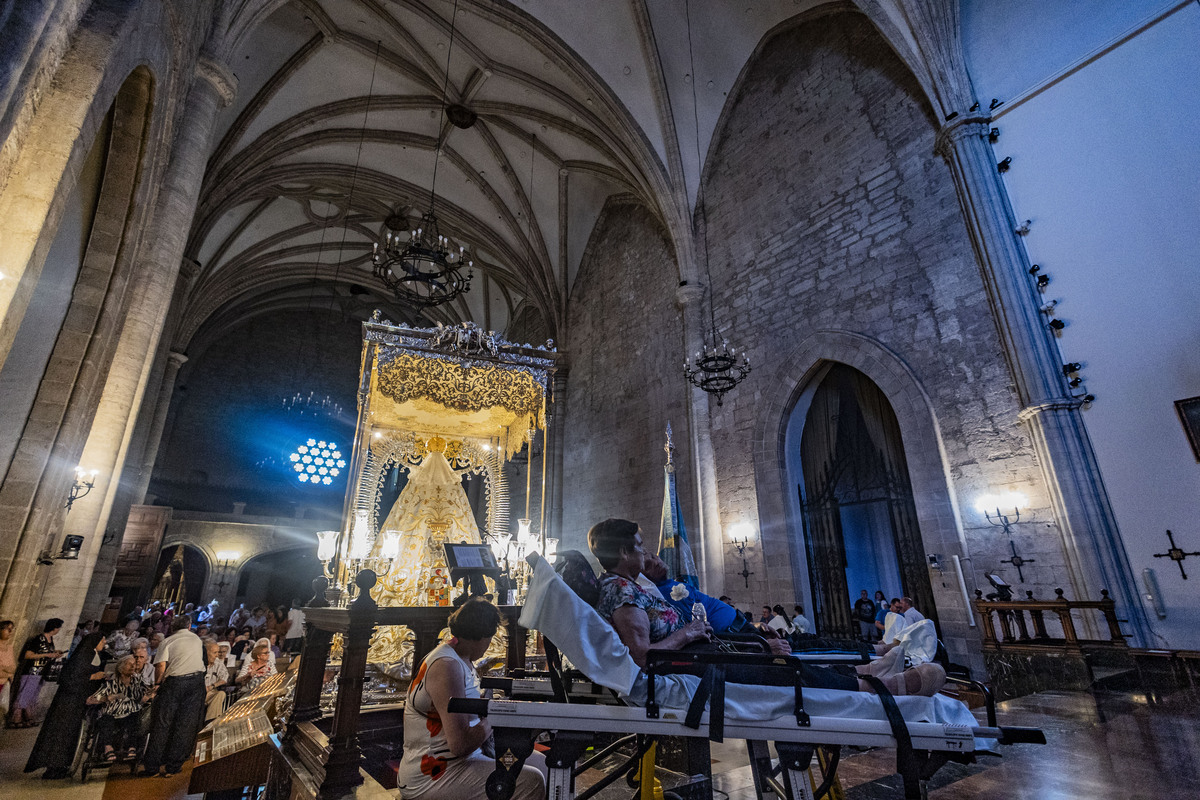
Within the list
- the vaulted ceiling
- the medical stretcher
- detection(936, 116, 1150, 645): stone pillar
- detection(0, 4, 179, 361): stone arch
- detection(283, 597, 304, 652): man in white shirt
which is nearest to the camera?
the medical stretcher

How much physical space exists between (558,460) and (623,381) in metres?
3.05

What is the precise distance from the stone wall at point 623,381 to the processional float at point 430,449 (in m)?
3.42

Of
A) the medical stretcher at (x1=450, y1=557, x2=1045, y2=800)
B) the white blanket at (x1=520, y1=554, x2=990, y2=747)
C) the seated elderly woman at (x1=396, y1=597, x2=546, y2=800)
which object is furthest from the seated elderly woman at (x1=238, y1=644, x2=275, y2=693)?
the white blanket at (x1=520, y1=554, x2=990, y2=747)

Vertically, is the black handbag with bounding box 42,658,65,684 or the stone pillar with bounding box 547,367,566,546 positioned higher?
the stone pillar with bounding box 547,367,566,546

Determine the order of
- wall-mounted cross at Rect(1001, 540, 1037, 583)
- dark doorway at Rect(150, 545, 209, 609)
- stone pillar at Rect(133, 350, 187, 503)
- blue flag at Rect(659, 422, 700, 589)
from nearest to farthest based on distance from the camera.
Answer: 1. wall-mounted cross at Rect(1001, 540, 1037, 583)
2. blue flag at Rect(659, 422, 700, 589)
3. stone pillar at Rect(133, 350, 187, 503)
4. dark doorway at Rect(150, 545, 209, 609)

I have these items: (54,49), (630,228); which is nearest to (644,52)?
(630,228)

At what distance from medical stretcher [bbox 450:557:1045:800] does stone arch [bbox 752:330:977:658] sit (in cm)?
494

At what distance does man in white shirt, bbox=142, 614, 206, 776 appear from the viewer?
4414mm

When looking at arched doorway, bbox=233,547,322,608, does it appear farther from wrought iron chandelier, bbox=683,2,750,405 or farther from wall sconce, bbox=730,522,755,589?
wrought iron chandelier, bbox=683,2,750,405

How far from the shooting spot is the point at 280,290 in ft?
63.2

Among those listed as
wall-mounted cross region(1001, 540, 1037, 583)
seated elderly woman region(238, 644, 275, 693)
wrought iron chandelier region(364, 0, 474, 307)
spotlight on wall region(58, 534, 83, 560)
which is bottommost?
seated elderly woman region(238, 644, 275, 693)

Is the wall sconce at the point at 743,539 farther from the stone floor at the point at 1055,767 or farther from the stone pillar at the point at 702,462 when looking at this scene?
the stone floor at the point at 1055,767

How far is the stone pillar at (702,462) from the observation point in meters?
8.59

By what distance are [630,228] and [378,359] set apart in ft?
25.4
